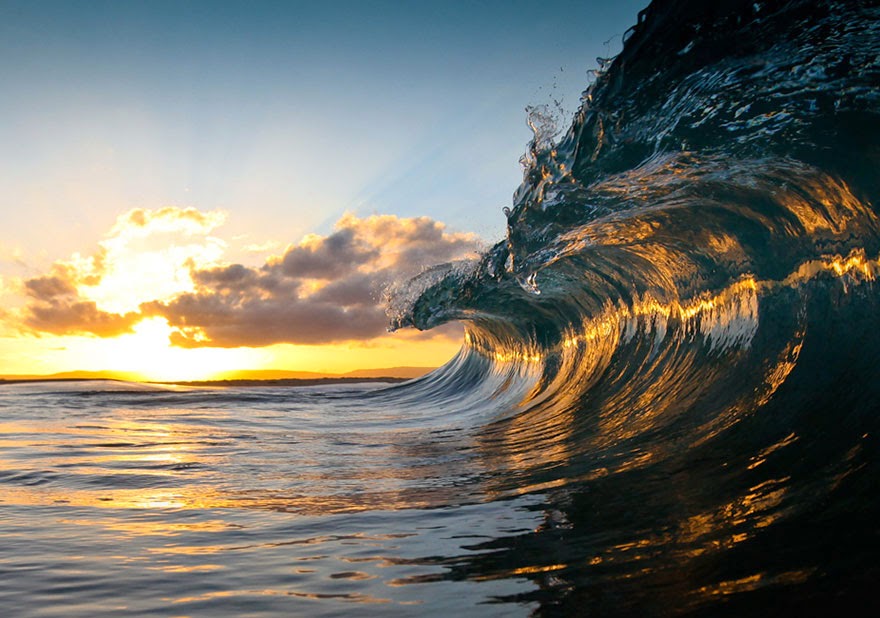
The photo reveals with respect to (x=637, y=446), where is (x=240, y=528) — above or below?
above

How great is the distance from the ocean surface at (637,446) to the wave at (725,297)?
2 centimetres

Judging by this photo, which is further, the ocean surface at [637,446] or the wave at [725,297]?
the wave at [725,297]

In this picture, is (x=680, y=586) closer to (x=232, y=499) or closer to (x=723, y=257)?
(x=232, y=499)

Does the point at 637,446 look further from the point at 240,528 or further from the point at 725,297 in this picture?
the point at 240,528

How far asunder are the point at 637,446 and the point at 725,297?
6.58ft

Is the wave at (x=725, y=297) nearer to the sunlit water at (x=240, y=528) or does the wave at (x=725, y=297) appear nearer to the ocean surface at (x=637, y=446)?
the ocean surface at (x=637, y=446)

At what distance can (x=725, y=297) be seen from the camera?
5645 millimetres

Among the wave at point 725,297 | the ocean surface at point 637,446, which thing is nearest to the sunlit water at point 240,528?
the ocean surface at point 637,446

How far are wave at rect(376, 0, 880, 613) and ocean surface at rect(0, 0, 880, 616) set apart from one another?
2 cm

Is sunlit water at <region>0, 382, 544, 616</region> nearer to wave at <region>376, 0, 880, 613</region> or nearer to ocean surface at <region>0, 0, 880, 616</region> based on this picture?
ocean surface at <region>0, 0, 880, 616</region>

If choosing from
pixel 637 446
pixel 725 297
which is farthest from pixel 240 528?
pixel 725 297

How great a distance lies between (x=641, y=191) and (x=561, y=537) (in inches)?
133

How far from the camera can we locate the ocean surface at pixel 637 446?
6.32 feet

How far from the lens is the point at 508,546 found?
2336 millimetres
